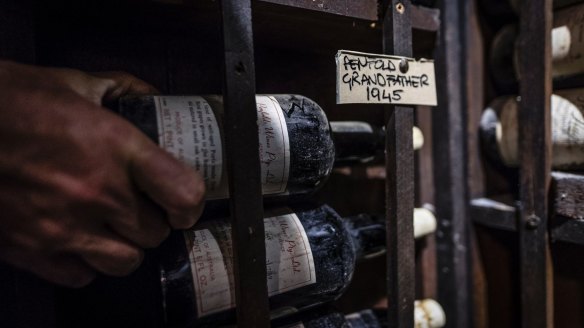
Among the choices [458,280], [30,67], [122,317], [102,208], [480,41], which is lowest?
[458,280]

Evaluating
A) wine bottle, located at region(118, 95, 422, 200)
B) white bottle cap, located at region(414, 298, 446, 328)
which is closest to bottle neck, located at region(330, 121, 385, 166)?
wine bottle, located at region(118, 95, 422, 200)

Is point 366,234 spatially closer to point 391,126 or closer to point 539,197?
point 391,126

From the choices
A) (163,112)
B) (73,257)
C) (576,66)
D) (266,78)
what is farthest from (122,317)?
(576,66)

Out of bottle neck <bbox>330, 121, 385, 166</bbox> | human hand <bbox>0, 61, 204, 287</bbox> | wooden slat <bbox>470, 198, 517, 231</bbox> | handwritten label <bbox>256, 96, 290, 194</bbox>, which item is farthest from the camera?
wooden slat <bbox>470, 198, 517, 231</bbox>

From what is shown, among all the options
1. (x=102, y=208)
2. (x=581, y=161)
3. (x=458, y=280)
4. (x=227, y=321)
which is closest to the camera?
(x=102, y=208)

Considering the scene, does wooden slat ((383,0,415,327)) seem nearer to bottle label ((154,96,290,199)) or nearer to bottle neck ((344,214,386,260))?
bottle neck ((344,214,386,260))

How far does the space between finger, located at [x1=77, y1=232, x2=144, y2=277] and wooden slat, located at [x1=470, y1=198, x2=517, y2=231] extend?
2.12 feet

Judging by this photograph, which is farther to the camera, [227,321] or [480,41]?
[480,41]

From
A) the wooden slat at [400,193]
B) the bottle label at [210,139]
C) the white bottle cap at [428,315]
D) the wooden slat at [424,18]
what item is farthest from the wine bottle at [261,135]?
the white bottle cap at [428,315]

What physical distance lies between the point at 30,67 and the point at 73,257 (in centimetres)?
18

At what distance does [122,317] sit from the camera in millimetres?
441

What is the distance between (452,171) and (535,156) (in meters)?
0.17

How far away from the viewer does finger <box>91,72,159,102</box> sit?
41cm

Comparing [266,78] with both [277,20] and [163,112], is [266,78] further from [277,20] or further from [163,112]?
[163,112]
